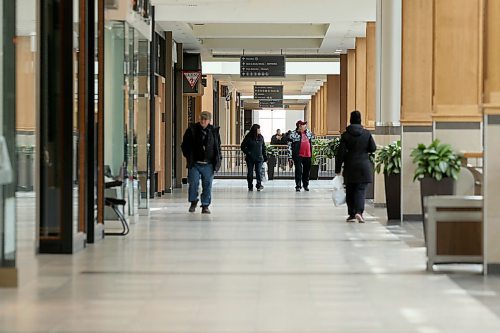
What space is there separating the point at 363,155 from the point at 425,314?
8030 millimetres

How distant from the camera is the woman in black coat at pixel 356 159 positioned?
48.8 ft

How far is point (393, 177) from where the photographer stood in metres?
15.8

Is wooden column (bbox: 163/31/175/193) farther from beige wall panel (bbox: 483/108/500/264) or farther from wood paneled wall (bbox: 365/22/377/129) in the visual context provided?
beige wall panel (bbox: 483/108/500/264)

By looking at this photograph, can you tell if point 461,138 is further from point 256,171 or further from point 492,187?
point 256,171

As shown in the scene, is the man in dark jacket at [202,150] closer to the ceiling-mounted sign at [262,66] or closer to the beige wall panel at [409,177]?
the beige wall panel at [409,177]

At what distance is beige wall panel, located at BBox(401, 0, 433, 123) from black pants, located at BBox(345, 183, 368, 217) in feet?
4.54

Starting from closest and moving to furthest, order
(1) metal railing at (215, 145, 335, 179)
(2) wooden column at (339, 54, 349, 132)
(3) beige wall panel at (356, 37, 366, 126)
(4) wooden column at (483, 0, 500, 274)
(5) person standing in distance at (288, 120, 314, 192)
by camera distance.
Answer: (4) wooden column at (483, 0, 500, 274), (5) person standing in distance at (288, 120, 314, 192), (3) beige wall panel at (356, 37, 366, 126), (2) wooden column at (339, 54, 349, 132), (1) metal railing at (215, 145, 335, 179)

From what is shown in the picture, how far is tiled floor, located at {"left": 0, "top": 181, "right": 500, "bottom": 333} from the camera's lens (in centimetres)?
661

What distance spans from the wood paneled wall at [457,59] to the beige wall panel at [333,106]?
73.3ft

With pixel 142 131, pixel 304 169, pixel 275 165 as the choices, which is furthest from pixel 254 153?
pixel 142 131

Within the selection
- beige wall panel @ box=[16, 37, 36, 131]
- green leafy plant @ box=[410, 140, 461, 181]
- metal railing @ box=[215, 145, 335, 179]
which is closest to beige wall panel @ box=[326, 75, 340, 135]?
metal railing @ box=[215, 145, 335, 179]

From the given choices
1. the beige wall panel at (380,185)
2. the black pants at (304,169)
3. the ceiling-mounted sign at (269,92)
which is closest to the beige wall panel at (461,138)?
the beige wall panel at (380,185)

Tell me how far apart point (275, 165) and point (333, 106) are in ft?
16.8

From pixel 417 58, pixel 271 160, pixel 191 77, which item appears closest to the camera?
pixel 417 58
